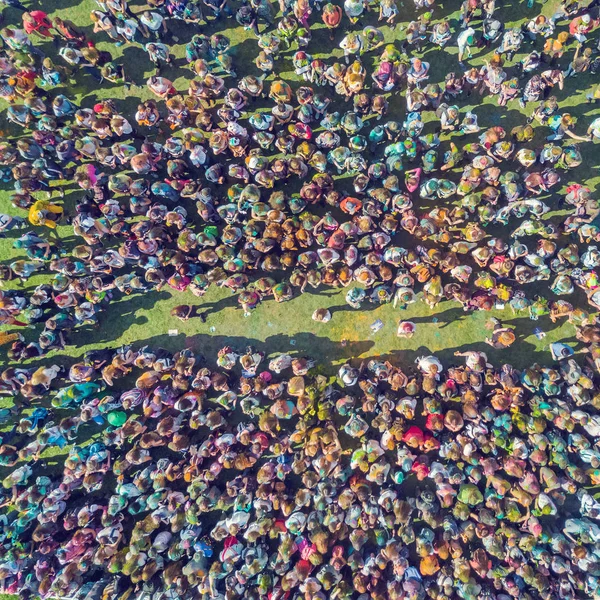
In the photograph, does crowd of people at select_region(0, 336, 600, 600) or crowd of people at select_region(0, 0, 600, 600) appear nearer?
crowd of people at select_region(0, 336, 600, 600)

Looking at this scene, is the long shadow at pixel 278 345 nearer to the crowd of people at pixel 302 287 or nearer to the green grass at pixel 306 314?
the green grass at pixel 306 314

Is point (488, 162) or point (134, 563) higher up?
point (488, 162)

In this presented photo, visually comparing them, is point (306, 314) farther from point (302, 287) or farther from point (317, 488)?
point (317, 488)

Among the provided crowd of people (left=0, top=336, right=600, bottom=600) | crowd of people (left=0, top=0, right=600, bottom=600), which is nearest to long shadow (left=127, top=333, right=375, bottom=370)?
crowd of people (left=0, top=0, right=600, bottom=600)

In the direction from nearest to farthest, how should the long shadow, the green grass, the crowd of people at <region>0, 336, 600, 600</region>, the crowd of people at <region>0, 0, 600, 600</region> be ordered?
1. the crowd of people at <region>0, 336, 600, 600</region>
2. the crowd of people at <region>0, 0, 600, 600</region>
3. the green grass
4. the long shadow

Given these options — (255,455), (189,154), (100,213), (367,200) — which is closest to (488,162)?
(367,200)

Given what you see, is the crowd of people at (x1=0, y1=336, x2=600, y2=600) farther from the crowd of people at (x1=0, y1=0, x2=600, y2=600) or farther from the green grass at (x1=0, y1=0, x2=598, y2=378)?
the green grass at (x1=0, y1=0, x2=598, y2=378)

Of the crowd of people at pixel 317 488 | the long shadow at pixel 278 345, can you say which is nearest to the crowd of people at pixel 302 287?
the crowd of people at pixel 317 488

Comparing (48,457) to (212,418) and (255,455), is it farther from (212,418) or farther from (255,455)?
(255,455)
